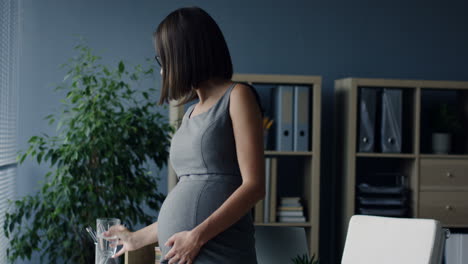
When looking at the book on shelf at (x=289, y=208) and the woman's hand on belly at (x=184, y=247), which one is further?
the book on shelf at (x=289, y=208)

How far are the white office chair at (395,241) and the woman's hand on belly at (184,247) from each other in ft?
2.43

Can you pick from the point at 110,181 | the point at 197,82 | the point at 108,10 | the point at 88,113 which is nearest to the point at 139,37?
the point at 108,10

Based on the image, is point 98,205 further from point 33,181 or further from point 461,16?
point 461,16

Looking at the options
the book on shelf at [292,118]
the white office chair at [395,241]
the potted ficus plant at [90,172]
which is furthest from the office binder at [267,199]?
the white office chair at [395,241]

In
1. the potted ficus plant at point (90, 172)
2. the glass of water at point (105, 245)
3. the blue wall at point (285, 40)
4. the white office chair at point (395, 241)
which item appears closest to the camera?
the glass of water at point (105, 245)

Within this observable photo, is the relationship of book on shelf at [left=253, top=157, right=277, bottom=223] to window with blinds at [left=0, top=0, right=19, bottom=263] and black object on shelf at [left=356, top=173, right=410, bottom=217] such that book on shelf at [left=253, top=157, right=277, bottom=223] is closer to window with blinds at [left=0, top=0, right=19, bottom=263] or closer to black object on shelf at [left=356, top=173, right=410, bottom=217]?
black object on shelf at [left=356, top=173, right=410, bottom=217]

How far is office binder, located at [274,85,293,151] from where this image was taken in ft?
10.7

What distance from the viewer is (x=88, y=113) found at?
9.25 feet

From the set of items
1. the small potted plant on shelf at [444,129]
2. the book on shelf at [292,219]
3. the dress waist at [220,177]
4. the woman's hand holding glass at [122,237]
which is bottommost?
the book on shelf at [292,219]

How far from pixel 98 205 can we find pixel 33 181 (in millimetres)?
851

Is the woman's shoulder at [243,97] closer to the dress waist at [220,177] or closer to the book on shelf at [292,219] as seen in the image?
the dress waist at [220,177]

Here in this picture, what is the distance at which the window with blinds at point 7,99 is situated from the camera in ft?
9.96

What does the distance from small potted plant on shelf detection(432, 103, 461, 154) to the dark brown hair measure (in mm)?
2434

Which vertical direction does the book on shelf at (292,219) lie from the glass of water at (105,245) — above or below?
below
